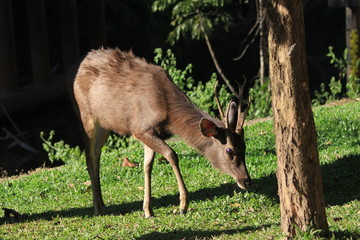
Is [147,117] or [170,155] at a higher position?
[147,117]

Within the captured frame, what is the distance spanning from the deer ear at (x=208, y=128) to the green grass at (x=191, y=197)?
828 millimetres

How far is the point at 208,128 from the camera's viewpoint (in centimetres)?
738

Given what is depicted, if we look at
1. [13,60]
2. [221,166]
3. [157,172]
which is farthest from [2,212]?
[13,60]

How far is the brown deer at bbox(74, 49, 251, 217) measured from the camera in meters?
7.43

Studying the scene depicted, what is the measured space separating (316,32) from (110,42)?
686 centimetres

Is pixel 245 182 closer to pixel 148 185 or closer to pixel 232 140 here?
pixel 232 140

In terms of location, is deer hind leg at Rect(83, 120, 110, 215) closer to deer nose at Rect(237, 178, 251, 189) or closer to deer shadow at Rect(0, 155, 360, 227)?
deer shadow at Rect(0, 155, 360, 227)

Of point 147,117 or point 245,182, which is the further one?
point 147,117

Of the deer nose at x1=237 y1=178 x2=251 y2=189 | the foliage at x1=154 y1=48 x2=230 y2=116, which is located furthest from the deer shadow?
the foliage at x1=154 y1=48 x2=230 y2=116

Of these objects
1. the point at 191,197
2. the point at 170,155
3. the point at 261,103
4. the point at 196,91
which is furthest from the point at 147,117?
the point at 261,103

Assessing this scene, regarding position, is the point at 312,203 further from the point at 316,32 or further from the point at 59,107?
the point at 316,32

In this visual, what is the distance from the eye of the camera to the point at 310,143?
5941mm

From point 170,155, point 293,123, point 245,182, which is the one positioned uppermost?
point 293,123

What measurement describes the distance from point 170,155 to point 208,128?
0.51m
